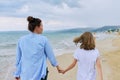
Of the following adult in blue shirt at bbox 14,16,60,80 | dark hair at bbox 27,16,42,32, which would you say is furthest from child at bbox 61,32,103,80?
dark hair at bbox 27,16,42,32

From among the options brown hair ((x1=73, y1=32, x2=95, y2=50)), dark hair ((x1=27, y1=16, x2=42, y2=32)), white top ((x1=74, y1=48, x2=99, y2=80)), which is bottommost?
white top ((x1=74, y1=48, x2=99, y2=80))

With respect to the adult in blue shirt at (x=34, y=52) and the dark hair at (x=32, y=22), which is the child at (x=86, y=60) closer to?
the adult in blue shirt at (x=34, y=52)

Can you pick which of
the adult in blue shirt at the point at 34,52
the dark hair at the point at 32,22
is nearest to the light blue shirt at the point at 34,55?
the adult in blue shirt at the point at 34,52

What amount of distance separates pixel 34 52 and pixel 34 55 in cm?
5

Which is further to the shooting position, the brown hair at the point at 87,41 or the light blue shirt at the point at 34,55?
the brown hair at the point at 87,41

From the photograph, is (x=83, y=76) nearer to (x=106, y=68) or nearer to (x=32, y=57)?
(x=32, y=57)

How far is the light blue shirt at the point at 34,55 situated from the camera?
6.20 metres

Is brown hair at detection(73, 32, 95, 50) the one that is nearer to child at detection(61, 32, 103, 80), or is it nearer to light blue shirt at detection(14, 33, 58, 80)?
child at detection(61, 32, 103, 80)

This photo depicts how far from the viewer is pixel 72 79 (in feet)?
44.1

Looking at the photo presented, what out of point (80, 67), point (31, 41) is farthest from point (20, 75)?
point (80, 67)

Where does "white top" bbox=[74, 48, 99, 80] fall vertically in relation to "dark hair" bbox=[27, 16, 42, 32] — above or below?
below

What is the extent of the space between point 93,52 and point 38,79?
103cm

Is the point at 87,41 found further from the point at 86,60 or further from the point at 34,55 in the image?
the point at 34,55

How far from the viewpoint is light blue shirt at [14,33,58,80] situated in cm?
620
